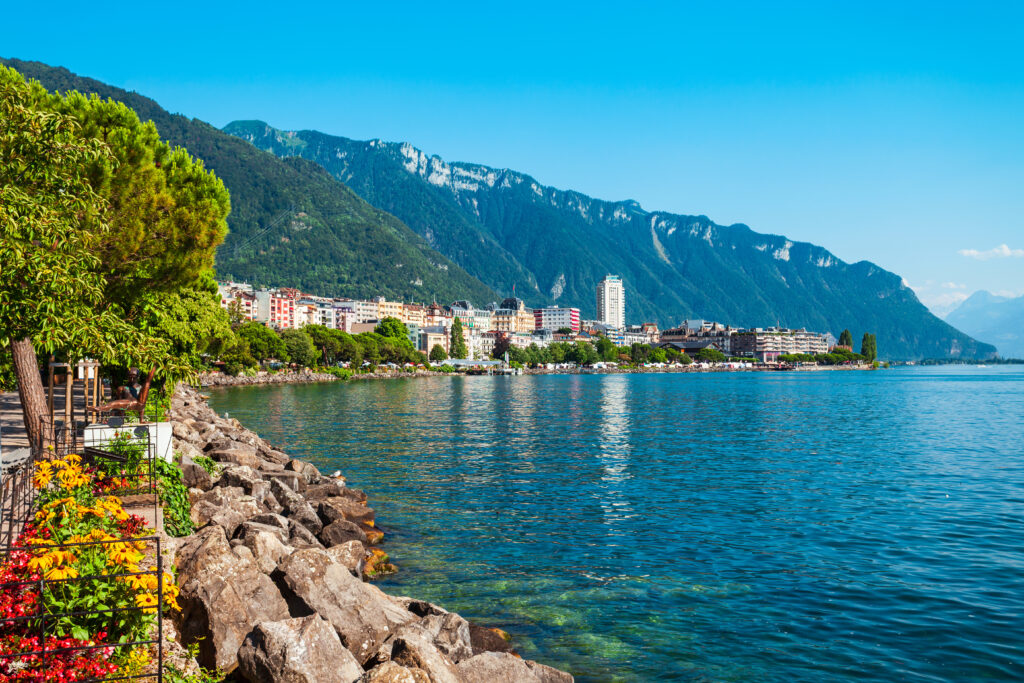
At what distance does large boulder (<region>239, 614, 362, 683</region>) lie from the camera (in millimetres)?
9438

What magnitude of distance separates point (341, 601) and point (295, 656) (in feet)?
9.26

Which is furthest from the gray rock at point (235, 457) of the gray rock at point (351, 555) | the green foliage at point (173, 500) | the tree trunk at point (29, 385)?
the gray rock at point (351, 555)

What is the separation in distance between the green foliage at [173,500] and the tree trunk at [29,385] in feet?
11.5

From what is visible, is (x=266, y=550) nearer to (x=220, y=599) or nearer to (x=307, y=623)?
(x=220, y=599)

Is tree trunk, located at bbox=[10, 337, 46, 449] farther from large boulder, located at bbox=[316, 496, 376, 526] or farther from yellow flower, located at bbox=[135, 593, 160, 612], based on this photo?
yellow flower, located at bbox=[135, 593, 160, 612]

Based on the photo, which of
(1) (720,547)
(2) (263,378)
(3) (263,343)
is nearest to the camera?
(1) (720,547)

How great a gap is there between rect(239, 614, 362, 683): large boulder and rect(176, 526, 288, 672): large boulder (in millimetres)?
1021

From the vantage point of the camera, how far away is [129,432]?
17781 mm

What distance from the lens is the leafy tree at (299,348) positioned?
15448 cm

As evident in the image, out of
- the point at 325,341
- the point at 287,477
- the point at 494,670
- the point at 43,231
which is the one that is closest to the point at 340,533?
the point at 287,477

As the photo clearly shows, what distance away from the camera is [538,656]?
13430 millimetres

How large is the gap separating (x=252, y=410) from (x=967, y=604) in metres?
66.8

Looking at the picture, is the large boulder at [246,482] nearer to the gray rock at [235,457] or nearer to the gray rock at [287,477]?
the gray rock at [287,477]

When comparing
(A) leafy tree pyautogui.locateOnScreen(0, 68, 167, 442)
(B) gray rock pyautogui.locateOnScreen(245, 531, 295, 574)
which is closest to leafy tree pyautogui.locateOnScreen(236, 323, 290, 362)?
(A) leafy tree pyautogui.locateOnScreen(0, 68, 167, 442)
